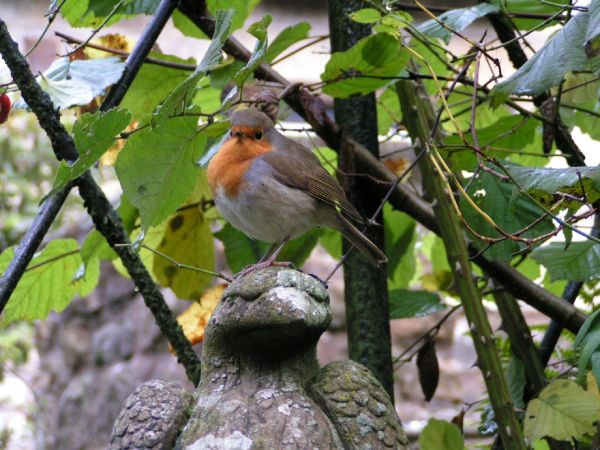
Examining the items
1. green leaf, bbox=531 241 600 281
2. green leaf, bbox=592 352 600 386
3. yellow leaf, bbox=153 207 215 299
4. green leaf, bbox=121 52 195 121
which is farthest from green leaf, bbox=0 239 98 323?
green leaf, bbox=592 352 600 386

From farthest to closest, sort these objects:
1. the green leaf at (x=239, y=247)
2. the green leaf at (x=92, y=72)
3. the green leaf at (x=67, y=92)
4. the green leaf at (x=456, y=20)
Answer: the green leaf at (x=239, y=247) → the green leaf at (x=456, y=20) → the green leaf at (x=92, y=72) → the green leaf at (x=67, y=92)

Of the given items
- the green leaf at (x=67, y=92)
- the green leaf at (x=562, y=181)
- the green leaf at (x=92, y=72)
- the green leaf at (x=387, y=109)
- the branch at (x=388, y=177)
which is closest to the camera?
the green leaf at (x=562, y=181)

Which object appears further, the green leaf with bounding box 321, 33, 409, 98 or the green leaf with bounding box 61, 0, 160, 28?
the green leaf with bounding box 61, 0, 160, 28

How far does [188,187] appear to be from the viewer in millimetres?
1330

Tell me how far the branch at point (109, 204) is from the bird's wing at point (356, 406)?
34cm

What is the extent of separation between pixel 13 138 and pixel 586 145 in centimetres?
332

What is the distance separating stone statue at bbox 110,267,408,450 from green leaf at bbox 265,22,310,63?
62cm

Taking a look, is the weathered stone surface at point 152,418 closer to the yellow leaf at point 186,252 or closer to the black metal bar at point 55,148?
the black metal bar at point 55,148

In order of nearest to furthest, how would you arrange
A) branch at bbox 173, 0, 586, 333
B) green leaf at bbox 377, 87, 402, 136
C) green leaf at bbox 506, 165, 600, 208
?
green leaf at bbox 506, 165, 600, 208 → branch at bbox 173, 0, 586, 333 → green leaf at bbox 377, 87, 402, 136

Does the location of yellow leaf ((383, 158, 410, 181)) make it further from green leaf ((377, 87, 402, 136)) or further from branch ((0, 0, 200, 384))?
branch ((0, 0, 200, 384))

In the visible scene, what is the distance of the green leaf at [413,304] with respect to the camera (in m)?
1.78

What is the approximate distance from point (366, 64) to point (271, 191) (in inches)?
14.4

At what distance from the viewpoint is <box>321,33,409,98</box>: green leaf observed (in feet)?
4.82

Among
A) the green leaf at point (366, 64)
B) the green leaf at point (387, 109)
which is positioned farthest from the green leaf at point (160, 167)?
the green leaf at point (387, 109)
